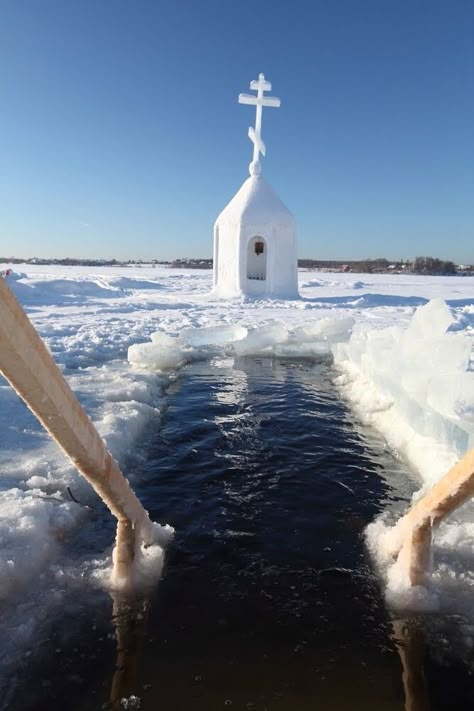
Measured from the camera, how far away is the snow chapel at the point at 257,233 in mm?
18375

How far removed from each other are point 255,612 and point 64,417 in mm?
1712

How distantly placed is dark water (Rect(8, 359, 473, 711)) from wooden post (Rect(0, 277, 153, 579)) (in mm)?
449

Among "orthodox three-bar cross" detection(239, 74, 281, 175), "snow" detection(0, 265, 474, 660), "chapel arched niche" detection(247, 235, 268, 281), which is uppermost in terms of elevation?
"orthodox three-bar cross" detection(239, 74, 281, 175)

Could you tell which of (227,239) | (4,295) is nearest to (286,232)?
(227,239)

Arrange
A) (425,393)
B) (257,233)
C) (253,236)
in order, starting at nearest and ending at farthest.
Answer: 1. (425,393)
2. (257,233)
3. (253,236)

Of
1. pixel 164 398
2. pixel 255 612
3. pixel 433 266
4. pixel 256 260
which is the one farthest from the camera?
pixel 433 266

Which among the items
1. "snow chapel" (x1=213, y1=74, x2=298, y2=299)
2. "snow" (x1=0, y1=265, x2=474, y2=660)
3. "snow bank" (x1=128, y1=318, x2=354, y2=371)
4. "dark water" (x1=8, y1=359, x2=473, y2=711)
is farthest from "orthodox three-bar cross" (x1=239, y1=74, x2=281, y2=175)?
"dark water" (x1=8, y1=359, x2=473, y2=711)

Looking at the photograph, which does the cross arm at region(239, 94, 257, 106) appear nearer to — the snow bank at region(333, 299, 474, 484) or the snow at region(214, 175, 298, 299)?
the snow at region(214, 175, 298, 299)

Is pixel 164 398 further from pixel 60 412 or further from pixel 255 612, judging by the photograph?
pixel 60 412

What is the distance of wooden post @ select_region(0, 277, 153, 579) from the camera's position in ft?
5.55

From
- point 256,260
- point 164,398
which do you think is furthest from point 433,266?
point 164,398

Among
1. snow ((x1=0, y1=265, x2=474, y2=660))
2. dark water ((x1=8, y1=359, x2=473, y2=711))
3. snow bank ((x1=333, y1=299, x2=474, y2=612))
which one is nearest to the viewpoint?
dark water ((x1=8, y1=359, x2=473, y2=711))

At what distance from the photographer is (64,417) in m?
2.08

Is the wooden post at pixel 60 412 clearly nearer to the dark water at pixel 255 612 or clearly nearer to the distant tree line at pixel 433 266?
the dark water at pixel 255 612
